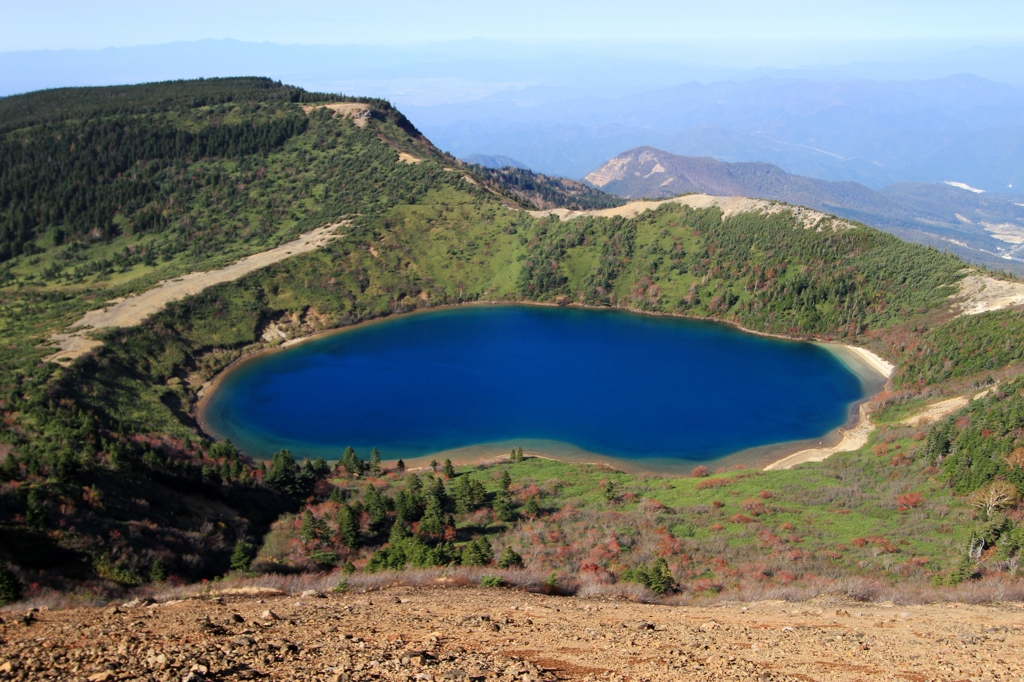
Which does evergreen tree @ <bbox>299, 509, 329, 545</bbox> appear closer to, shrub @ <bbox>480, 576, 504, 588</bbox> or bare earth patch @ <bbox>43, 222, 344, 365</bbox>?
shrub @ <bbox>480, 576, 504, 588</bbox>

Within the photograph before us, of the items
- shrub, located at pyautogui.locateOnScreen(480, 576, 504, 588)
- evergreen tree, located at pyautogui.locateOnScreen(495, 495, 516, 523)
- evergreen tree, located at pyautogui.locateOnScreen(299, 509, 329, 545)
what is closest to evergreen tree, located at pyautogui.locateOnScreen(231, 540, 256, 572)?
evergreen tree, located at pyautogui.locateOnScreen(299, 509, 329, 545)

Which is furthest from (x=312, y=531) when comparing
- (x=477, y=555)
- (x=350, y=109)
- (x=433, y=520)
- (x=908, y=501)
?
(x=350, y=109)

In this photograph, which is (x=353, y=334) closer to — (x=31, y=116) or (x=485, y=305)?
(x=485, y=305)

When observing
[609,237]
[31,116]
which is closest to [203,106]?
[31,116]

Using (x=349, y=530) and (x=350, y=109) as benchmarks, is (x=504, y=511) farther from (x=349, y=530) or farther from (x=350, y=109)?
(x=350, y=109)

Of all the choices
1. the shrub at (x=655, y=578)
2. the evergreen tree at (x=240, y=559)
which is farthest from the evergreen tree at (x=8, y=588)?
the shrub at (x=655, y=578)

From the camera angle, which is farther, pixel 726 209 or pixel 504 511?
pixel 726 209
